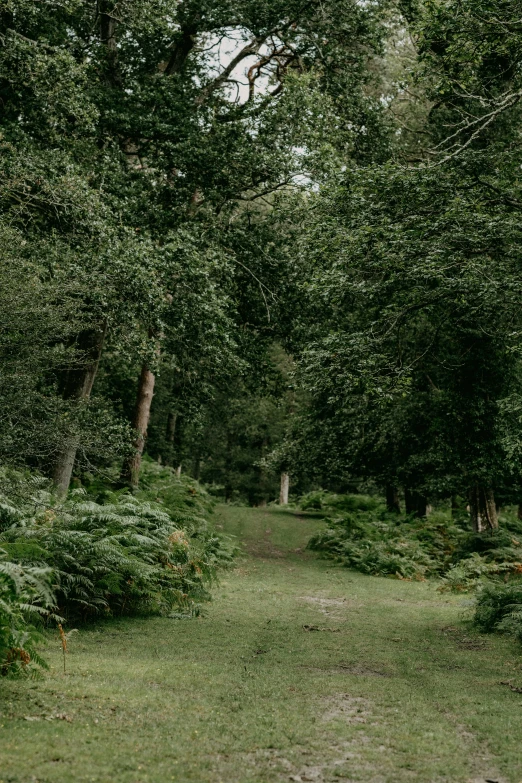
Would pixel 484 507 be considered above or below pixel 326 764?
above

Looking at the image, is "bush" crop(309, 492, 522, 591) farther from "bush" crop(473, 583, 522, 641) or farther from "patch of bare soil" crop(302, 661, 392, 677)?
"patch of bare soil" crop(302, 661, 392, 677)

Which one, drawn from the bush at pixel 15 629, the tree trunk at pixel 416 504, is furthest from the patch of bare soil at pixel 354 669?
the tree trunk at pixel 416 504

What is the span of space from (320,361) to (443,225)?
2.71 meters

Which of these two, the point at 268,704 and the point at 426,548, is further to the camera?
the point at 426,548

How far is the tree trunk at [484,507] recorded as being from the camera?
20.4 meters

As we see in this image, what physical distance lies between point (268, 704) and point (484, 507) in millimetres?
15431

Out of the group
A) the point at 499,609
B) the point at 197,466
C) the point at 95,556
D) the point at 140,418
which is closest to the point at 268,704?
the point at 95,556

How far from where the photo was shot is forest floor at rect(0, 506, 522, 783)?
480 centimetres

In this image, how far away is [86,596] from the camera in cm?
961

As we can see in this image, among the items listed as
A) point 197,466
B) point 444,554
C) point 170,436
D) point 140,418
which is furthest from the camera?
point 197,466

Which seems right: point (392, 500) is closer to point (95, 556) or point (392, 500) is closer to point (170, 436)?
point (170, 436)

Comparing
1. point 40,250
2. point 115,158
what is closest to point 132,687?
point 40,250

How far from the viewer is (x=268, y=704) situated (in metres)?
6.41

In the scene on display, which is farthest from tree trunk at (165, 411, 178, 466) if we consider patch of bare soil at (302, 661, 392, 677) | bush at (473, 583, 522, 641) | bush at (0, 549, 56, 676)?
bush at (0, 549, 56, 676)
